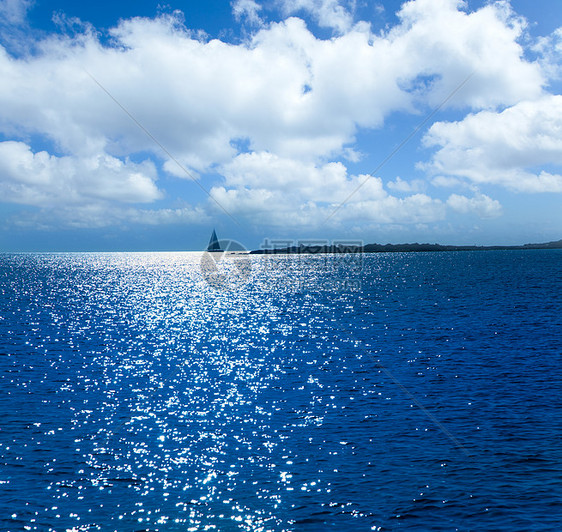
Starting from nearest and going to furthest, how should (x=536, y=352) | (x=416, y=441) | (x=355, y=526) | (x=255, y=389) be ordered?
(x=355, y=526) → (x=416, y=441) → (x=255, y=389) → (x=536, y=352)

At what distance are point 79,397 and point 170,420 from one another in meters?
10.4

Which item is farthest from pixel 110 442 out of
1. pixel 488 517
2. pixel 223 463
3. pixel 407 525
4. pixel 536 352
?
pixel 536 352

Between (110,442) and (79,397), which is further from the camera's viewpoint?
(79,397)

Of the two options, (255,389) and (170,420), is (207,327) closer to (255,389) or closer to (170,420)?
(255,389)

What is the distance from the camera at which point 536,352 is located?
47.8 meters

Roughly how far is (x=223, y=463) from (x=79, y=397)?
18274 mm

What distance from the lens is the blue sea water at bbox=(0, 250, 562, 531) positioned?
62.1 ft

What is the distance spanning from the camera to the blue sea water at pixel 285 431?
18.9 metres

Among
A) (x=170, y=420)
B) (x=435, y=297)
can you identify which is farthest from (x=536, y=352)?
(x=435, y=297)

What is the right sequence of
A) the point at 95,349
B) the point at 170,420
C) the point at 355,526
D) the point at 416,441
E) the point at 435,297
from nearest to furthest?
the point at 355,526 → the point at 416,441 → the point at 170,420 → the point at 95,349 → the point at 435,297

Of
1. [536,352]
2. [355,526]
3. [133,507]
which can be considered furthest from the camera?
[536,352]

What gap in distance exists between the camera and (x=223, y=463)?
2362 centimetres

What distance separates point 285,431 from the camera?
1110 inches

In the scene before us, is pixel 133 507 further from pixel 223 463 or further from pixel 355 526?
pixel 355 526
